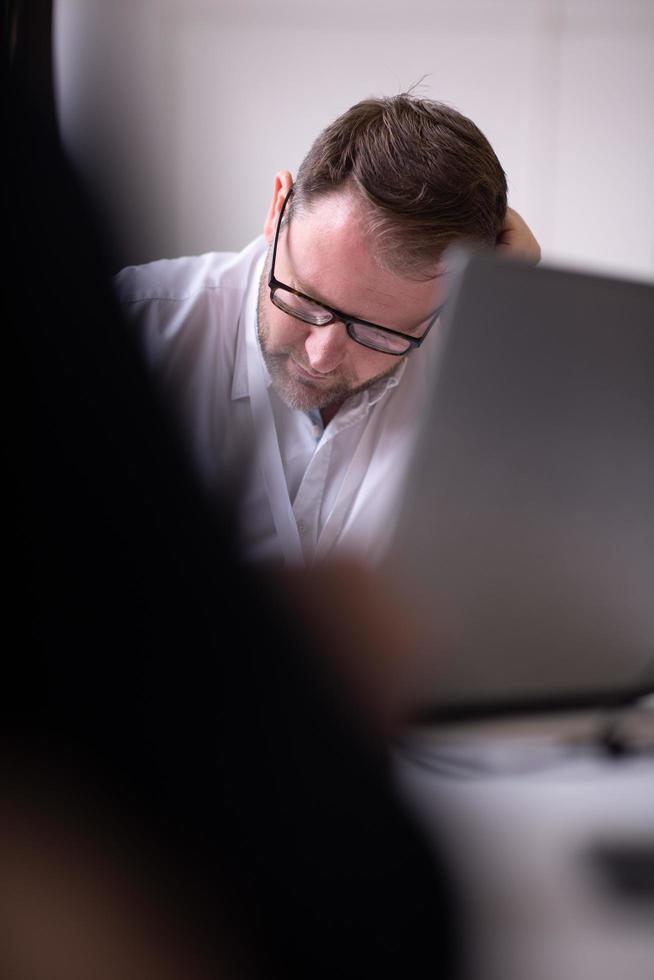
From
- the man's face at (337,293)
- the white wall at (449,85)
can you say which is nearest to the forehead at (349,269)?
the man's face at (337,293)

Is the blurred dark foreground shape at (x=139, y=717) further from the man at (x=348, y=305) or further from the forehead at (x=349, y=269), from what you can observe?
the forehead at (x=349, y=269)

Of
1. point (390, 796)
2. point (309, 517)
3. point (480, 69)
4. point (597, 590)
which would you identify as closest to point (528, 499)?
point (597, 590)

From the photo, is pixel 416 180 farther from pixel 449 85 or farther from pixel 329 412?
pixel 449 85

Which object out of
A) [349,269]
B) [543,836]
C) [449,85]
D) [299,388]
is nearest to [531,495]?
[543,836]

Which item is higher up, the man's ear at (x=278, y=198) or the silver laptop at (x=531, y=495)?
the man's ear at (x=278, y=198)

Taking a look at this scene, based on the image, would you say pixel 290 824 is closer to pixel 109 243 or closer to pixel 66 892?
pixel 66 892

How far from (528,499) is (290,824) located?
0.90 ft

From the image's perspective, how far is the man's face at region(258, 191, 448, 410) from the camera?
Answer: 93 cm

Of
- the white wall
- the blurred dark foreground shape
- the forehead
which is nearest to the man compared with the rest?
the forehead

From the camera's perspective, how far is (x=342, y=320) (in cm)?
96

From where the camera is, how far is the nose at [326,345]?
3.23 ft

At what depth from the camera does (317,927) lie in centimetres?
27

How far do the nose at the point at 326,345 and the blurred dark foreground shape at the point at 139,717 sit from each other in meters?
0.75

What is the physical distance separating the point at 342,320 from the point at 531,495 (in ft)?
1.76
